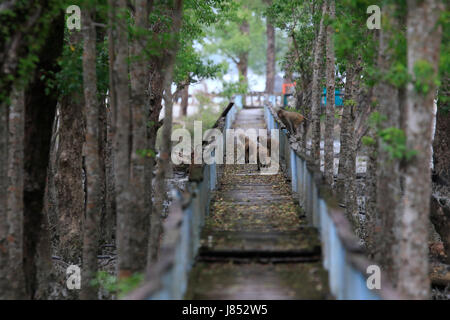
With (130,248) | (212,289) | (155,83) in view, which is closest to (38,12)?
(130,248)

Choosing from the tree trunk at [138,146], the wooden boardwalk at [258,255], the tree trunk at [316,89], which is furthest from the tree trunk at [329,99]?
the tree trunk at [138,146]

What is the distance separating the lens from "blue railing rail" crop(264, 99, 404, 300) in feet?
21.9

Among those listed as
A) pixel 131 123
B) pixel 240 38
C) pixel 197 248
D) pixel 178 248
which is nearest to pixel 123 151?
pixel 131 123

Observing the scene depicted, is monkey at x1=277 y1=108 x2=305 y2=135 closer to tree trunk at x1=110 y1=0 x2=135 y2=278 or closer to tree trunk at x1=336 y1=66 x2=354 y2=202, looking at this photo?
tree trunk at x1=336 y1=66 x2=354 y2=202

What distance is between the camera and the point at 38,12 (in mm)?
9055

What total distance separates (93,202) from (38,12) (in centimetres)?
350

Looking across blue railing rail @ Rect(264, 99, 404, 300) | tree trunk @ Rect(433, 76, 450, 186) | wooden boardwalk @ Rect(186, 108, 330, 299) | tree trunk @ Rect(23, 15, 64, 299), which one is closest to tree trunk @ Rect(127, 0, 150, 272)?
wooden boardwalk @ Rect(186, 108, 330, 299)

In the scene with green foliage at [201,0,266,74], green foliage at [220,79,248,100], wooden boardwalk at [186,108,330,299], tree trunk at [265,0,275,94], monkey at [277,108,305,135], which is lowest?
wooden boardwalk at [186,108,330,299]

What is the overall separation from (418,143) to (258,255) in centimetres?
332

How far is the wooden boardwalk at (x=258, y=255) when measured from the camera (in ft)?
26.7

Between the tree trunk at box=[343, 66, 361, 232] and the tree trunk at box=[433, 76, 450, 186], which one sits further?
the tree trunk at box=[433, 76, 450, 186]

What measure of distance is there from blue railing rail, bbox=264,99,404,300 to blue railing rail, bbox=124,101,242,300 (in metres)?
2.09

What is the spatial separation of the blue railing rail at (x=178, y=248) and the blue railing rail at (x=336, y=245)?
6.86 feet

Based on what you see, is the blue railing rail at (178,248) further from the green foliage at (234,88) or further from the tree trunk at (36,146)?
the green foliage at (234,88)
